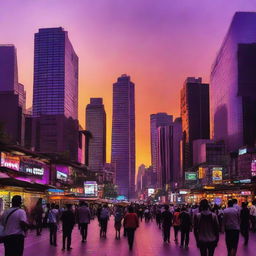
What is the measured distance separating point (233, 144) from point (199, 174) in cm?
1574

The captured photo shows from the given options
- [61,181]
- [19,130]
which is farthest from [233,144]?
[61,181]

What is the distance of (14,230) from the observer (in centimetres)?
931

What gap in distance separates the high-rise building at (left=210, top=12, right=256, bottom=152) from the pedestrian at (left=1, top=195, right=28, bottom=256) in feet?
512

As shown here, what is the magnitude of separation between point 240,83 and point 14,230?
161657 mm

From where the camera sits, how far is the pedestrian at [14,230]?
366 inches

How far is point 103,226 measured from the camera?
87.8ft

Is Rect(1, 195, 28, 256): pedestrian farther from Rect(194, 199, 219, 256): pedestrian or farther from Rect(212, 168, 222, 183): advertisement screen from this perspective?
Rect(212, 168, 222, 183): advertisement screen

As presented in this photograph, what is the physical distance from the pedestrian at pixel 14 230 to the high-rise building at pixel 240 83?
512 feet

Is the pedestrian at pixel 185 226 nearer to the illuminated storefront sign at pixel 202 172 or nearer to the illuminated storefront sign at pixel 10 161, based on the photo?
the illuminated storefront sign at pixel 10 161

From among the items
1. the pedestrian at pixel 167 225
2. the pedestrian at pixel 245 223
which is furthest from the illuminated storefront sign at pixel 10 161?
the pedestrian at pixel 245 223

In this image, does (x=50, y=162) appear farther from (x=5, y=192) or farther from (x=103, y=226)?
(x=103, y=226)

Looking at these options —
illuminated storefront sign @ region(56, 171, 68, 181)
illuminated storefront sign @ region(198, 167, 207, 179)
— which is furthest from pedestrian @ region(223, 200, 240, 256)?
illuminated storefront sign @ region(198, 167, 207, 179)

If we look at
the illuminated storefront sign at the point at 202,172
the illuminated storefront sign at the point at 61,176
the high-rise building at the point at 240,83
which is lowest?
the illuminated storefront sign at the point at 61,176

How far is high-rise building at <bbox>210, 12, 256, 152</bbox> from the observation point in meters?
162
